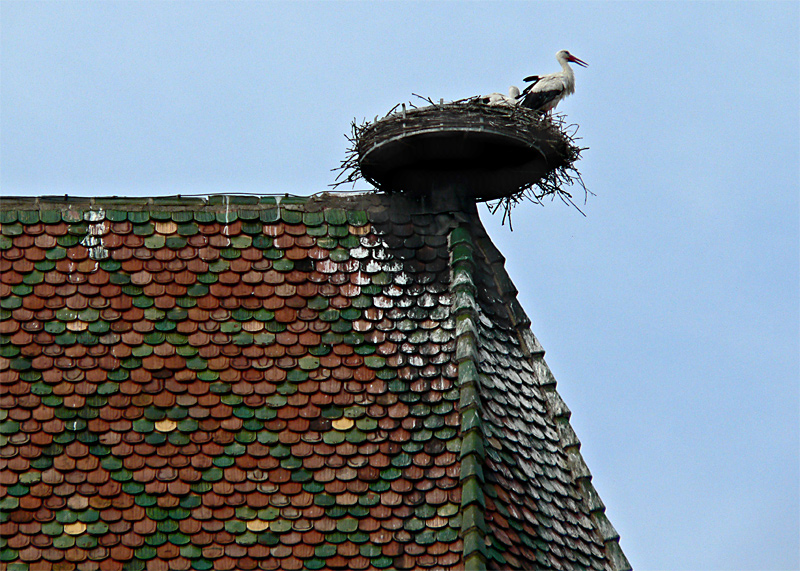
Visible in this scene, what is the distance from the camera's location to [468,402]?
11242 mm

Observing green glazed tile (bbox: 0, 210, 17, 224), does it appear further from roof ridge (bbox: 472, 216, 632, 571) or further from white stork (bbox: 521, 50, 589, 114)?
white stork (bbox: 521, 50, 589, 114)

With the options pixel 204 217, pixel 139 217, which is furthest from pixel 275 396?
pixel 139 217

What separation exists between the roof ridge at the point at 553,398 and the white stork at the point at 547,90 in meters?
2.27

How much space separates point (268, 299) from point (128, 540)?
98.9 inches

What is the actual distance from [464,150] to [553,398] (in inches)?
92.9

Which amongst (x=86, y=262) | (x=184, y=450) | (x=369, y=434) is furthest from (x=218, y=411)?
(x=86, y=262)

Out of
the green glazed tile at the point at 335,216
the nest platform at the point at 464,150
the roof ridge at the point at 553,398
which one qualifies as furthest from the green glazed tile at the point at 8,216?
the roof ridge at the point at 553,398

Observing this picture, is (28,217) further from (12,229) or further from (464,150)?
(464,150)

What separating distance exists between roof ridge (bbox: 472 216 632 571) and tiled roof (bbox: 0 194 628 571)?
19mm

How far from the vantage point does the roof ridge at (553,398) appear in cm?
1148

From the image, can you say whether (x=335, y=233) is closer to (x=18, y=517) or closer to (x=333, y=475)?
(x=333, y=475)

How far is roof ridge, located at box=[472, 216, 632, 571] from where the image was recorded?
11.5m

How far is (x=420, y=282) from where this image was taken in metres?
12.4

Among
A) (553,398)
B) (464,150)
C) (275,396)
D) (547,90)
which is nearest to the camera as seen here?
(275,396)
